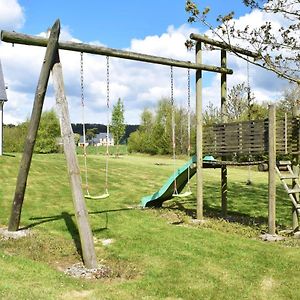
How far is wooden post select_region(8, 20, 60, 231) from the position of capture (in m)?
7.68

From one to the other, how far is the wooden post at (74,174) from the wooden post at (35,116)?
20 centimetres

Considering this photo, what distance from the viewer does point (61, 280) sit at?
626cm

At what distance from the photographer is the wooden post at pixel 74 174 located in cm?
711

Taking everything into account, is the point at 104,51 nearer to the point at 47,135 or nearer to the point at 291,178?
the point at 291,178

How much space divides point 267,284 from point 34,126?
17.6 ft

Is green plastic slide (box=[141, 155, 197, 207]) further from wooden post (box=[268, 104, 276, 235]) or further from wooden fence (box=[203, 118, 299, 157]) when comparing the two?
wooden post (box=[268, 104, 276, 235])

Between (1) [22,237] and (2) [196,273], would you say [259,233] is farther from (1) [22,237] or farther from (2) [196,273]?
(1) [22,237]

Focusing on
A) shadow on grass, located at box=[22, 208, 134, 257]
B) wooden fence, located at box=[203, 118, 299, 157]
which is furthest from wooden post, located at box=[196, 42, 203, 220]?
shadow on grass, located at box=[22, 208, 134, 257]

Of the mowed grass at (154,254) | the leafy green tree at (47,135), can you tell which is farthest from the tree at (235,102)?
the leafy green tree at (47,135)

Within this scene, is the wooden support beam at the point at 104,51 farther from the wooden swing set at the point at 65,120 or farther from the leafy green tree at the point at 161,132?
the leafy green tree at the point at 161,132

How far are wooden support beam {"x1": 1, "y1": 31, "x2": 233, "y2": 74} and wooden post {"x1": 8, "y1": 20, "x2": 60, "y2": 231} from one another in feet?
0.93

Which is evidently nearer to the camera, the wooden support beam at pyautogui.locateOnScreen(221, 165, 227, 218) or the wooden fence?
the wooden fence

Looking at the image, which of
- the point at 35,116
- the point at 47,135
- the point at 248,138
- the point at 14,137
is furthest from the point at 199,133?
the point at 14,137

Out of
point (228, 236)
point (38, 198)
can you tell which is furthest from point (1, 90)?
point (228, 236)
